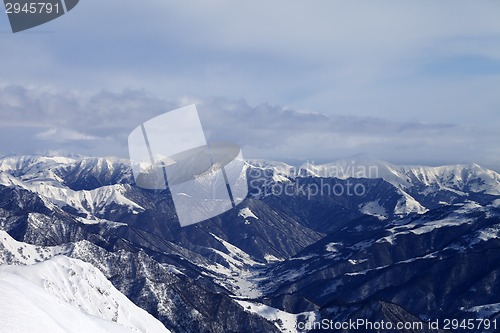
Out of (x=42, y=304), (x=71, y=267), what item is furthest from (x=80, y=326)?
(x=71, y=267)

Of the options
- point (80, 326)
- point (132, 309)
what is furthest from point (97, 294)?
point (80, 326)

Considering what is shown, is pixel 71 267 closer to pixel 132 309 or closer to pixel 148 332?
pixel 132 309

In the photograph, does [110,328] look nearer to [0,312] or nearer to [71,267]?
[0,312]

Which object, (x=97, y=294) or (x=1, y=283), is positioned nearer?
(x=1, y=283)

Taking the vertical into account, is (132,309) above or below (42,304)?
below

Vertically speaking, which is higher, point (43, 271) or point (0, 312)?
point (0, 312)

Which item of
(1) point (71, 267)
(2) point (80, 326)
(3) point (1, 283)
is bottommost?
(1) point (71, 267)

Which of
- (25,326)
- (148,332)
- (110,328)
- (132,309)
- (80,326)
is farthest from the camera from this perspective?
(132,309)

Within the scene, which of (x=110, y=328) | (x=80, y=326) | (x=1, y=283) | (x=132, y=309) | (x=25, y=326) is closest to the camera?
(x=25, y=326)

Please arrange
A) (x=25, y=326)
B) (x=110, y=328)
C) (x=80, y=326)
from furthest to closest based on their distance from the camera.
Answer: (x=110, y=328)
(x=80, y=326)
(x=25, y=326)
